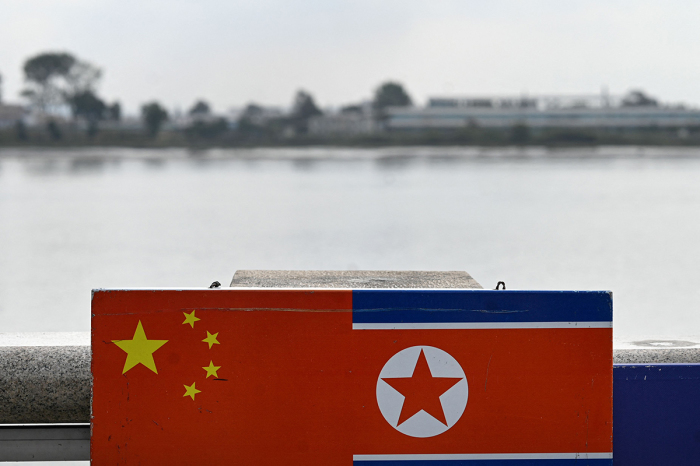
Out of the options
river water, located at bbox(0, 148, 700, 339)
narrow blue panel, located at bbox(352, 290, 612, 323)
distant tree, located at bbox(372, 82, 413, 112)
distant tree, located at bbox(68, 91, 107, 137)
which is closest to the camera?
narrow blue panel, located at bbox(352, 290, 612, 323)

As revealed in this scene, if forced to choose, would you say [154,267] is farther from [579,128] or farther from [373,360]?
[579,128]

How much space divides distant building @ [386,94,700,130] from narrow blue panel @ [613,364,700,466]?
4520 inches

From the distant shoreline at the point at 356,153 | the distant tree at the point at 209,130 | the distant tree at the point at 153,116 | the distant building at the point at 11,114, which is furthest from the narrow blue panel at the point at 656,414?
the distant building at the point at 11,114

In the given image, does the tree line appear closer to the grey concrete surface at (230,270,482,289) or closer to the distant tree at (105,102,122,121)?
the distant tree at (105,102,122,121)

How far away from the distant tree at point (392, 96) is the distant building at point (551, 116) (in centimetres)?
1565

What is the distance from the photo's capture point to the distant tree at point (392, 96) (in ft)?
459

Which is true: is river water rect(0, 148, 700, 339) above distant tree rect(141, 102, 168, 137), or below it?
below

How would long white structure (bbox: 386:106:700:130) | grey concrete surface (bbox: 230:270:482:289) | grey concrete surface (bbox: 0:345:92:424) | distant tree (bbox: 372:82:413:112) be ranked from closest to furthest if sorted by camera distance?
grey concrete surface (bbox: 0:345:92:424), grey concrete surface (bbox: 230:270:482:289), long white structure (bbox: 386:106:700:130), distant tree (bbox: 372:82:413:112)

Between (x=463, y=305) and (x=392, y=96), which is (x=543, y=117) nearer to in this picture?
(x=392, y=96)

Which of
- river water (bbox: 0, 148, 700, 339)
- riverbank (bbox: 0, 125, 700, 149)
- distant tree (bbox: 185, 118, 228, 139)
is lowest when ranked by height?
river water (bbox: 0, 148, 700, 339)

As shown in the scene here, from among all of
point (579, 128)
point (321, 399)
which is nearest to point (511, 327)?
point (321, 399)

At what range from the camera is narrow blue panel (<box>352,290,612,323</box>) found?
11.0 feet

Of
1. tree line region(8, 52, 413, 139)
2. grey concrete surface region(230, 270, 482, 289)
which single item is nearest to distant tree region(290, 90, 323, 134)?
tree line region(8, 52, 413, 139)

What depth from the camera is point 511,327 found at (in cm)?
337
